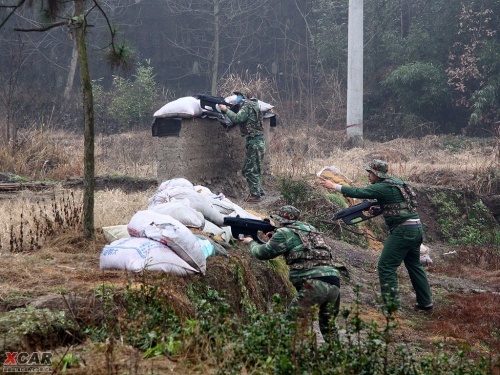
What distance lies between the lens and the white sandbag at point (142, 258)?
21.7 feet

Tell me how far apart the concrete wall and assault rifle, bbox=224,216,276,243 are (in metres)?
6.12

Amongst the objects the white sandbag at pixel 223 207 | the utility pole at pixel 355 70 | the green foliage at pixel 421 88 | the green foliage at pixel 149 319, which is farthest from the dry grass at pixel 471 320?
the green foliage at pixel 421 88

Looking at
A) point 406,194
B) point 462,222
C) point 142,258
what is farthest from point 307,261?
point 462,222

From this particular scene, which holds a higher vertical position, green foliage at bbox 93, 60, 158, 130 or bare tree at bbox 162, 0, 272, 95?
bare tree at bbox 162, 0, 272, 95

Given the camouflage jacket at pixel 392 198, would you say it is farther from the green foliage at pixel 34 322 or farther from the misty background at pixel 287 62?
the misty background at pixel 287 62

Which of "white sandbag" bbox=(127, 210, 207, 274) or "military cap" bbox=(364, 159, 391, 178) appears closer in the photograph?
"white sandbag" bbox=(127, 210, 207, 274)

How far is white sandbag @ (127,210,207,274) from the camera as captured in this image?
268 inches

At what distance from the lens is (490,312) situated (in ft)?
29.6

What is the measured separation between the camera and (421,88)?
27812 mm

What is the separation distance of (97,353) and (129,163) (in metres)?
14.7

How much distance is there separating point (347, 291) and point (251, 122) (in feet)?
15.3

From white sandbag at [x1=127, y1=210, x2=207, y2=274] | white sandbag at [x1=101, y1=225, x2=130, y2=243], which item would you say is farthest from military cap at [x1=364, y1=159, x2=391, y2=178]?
white sandbag at [x1=101, y1=225, x2=130, y2=243]

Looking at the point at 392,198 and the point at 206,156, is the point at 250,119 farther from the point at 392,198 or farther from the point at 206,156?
the point at 392,198

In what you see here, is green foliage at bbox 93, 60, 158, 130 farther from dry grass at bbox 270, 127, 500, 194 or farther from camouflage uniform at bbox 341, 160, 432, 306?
camouflage uniform at bbox 341, 160, 432, 306
